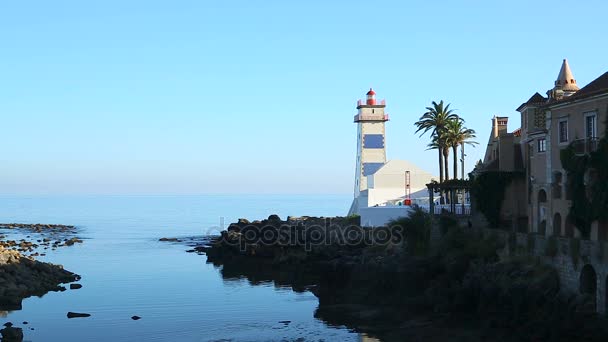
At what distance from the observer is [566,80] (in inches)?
1731

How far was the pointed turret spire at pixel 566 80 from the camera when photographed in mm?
43359

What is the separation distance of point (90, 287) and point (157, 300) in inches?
317

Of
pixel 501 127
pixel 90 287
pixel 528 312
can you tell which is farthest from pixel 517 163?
pixel 90 287

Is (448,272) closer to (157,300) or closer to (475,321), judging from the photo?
(475,321)

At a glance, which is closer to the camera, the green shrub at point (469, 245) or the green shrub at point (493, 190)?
the green shrub at point (469, 245)

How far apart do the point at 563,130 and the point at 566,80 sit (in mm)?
7471

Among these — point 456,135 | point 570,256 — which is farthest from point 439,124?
point 570,256

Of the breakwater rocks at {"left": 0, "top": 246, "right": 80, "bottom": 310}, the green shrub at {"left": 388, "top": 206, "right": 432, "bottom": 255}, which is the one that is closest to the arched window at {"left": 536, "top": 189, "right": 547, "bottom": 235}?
the green shrub at {"left": 388, "top": 206, "right": 432, "bottom": 255}

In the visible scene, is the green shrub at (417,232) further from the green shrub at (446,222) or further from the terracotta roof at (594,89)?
the terracotta roof at (594,89)

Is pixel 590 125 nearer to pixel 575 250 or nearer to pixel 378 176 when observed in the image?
pixel 575 250

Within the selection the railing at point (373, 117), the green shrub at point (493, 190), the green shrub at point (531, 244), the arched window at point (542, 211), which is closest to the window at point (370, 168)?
the railing at point (373, 117)

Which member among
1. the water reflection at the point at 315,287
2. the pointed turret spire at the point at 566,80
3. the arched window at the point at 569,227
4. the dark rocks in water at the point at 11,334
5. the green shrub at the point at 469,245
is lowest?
the dark rocks in water at the point at 11,334

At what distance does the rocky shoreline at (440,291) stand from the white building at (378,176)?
423 inches

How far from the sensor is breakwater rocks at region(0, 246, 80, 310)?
1801 inches
